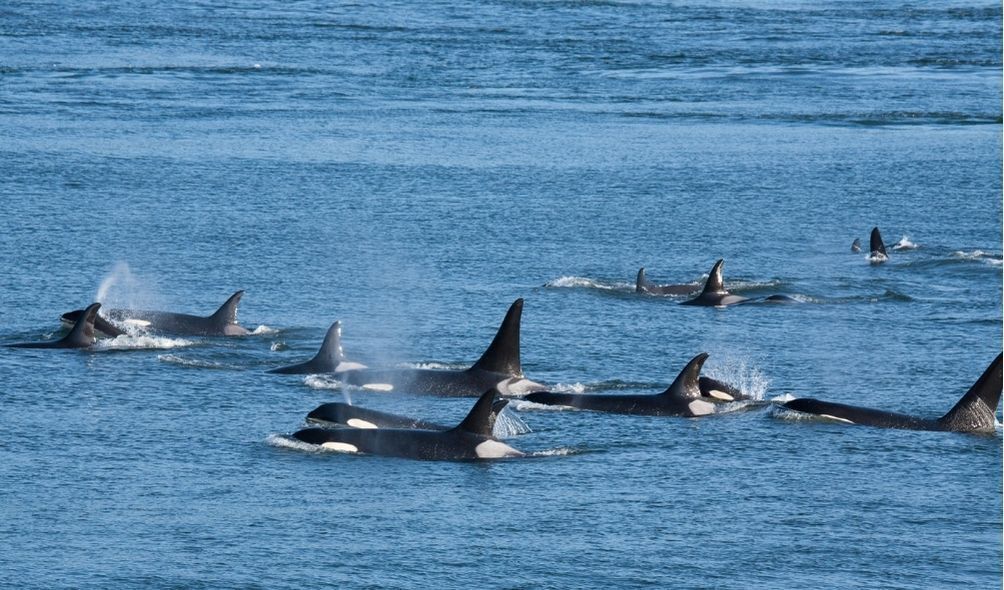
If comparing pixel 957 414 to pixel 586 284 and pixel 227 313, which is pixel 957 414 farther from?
pixel 586 284

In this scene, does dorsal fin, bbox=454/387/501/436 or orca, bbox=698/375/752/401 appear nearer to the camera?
dorsal fin, bbox=454/387/501/436

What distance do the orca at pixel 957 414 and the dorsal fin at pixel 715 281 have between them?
6.52 m

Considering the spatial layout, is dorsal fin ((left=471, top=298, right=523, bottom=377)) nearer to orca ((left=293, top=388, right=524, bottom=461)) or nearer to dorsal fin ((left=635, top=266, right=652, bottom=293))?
orca ((left=293, top=388, right=524, bottom=461))

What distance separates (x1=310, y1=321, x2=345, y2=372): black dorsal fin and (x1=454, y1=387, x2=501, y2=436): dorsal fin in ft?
12.0

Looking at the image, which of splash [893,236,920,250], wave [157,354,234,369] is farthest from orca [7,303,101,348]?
splash [893,236,920,250]

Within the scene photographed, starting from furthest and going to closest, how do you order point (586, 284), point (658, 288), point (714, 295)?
point (586, 284), point (658, 288), point (714, 295)

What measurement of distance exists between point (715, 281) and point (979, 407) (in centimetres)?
734

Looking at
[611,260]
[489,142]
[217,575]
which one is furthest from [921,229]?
[217,575]

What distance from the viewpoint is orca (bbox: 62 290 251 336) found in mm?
22328

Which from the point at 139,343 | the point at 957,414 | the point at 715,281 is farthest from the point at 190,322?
the point at 957,414

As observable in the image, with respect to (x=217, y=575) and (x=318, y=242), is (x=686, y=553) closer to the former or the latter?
(x=217, y=575)

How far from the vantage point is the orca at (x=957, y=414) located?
1811 centimetres

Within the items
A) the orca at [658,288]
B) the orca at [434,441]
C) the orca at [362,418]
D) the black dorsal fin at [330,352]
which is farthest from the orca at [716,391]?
the orca at [658,288]

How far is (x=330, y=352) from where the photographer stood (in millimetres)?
20375
